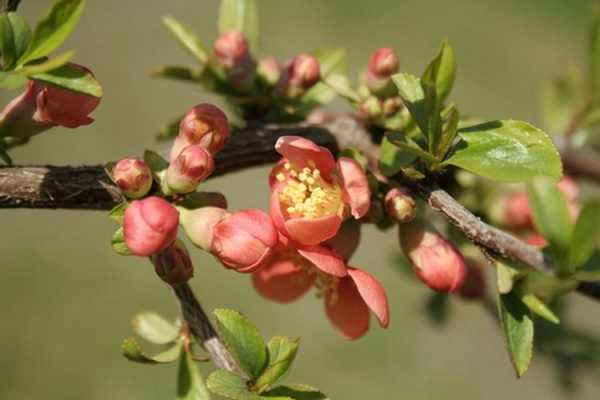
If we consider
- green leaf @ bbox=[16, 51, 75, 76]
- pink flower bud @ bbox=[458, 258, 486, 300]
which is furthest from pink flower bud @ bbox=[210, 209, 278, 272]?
pink flower bud @ bbox=[458, 258, 486, 300]

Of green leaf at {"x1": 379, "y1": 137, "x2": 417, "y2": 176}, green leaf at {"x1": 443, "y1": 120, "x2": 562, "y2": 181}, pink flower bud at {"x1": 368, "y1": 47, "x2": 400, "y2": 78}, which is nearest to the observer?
green leaf at {"x1": 443, "y1": 120, "x2": 562, "y2": 181}

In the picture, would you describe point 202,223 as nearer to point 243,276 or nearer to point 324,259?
point 324,259

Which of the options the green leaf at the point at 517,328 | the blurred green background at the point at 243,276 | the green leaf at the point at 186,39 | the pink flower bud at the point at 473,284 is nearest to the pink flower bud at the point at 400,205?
the green leaf at the point at 517,328

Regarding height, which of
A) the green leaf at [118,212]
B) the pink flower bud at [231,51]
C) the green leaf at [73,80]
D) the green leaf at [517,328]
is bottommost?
the green leaf at [517,328]

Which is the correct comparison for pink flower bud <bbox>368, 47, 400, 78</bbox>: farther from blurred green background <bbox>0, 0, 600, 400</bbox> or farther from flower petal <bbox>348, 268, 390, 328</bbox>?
blurred green background <bbox>0, 0, 600, 400</bbox>

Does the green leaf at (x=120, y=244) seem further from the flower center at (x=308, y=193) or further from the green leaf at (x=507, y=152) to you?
the green leaf at (x=507, y=152)

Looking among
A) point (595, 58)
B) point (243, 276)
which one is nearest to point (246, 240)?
point (595, 58)
